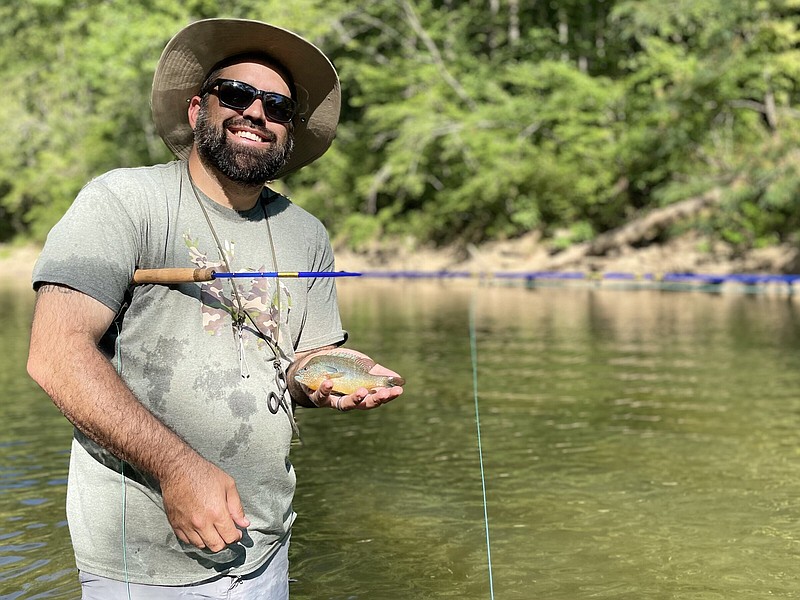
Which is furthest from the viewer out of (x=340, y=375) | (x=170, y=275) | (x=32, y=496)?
(x=32, y=496)

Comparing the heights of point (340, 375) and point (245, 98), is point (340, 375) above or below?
below

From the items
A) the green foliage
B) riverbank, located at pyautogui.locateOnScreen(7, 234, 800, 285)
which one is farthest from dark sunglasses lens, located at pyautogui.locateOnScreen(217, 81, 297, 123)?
riverbank, located at pyautogui.locateOnScreen(7, 234, 800, 285)

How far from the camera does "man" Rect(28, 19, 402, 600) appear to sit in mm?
2092

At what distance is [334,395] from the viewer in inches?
97.4

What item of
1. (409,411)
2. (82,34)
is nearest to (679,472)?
(409,411)

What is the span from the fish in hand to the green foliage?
22.4 metres

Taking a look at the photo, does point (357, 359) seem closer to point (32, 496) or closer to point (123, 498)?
point (123, 498)

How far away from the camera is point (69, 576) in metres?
5.41

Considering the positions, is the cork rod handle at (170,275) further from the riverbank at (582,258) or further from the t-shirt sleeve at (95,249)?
the riverbank at (582,258)

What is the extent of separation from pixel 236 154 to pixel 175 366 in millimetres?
527

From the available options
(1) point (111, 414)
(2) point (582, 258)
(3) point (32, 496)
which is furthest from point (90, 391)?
(2) point (582, 258)

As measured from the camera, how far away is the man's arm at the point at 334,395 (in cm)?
243

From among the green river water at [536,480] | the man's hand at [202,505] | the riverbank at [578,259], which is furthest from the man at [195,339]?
the riverbank at [578,259]

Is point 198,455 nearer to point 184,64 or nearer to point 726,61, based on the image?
point 184,64
